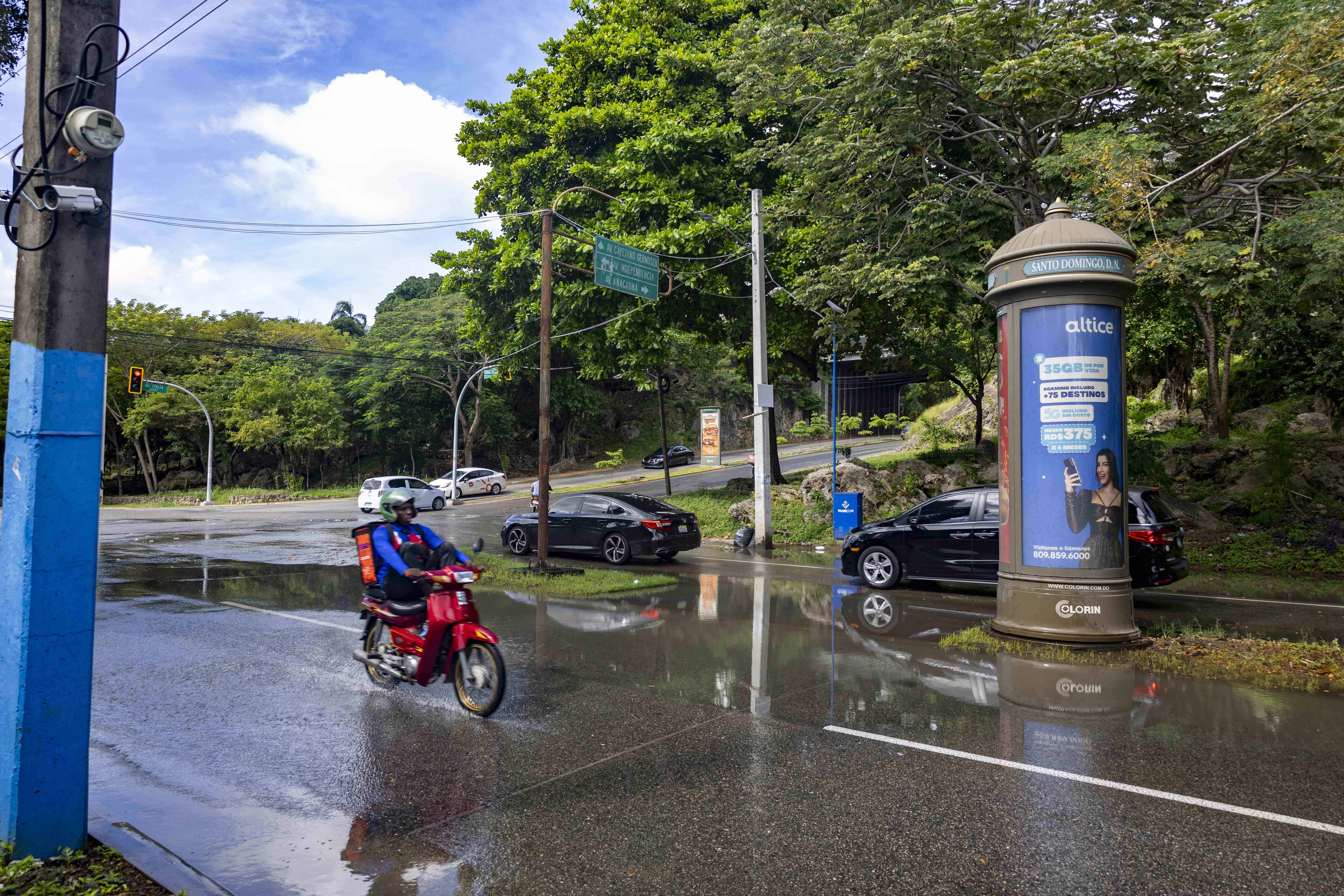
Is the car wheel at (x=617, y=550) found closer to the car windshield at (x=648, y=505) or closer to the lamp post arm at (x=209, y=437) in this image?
the car windshield at (x=648, y=505)

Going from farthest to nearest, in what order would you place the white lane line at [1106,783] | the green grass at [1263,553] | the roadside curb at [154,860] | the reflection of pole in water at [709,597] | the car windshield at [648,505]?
the car windshield at [648,505], the green grass at [1263,553], the reflection of pole in water at [709,597], the white lane line at [1106,783], the roadside curb at [154,860]

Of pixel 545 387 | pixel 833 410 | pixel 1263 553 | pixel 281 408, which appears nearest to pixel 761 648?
pixel 545 387

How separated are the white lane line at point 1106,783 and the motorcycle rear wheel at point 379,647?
3.65 metres

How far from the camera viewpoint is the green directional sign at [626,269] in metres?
15.4

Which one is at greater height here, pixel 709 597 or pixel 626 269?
pixel 626 269

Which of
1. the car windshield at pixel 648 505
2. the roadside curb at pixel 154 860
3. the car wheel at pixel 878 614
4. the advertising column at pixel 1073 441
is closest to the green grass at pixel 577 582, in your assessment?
the car windshield at pixel 648 505

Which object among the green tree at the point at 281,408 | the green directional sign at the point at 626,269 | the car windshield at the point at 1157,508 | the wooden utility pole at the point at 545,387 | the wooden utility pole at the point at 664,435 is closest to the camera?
the car windshield at the point at 1157,508

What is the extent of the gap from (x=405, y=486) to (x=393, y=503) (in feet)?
81.8

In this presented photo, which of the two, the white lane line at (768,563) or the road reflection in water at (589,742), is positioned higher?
the white lane line at (768,563)

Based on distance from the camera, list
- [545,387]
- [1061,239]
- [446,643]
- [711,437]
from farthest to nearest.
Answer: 1. [711,437]
2. [545,387]
3. [1061,239]
4. [446,643]

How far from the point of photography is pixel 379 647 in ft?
22.2

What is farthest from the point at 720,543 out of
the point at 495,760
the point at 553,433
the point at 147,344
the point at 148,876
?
the point at 147,344

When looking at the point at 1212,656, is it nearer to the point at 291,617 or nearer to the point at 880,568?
the point at 880,568

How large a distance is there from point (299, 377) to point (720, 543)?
3937cm
